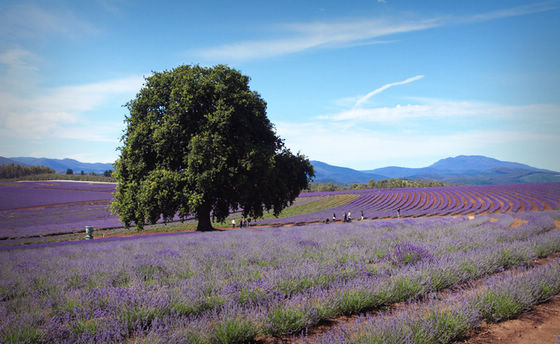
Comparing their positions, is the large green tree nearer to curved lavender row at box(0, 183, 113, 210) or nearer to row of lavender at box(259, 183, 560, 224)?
row of lavender at box(259, 183, 560, 224)

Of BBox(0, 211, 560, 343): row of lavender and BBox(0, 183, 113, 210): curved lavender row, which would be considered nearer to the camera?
BBox(0, 211, 560, 343): row of lavender

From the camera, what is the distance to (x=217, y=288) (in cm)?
439

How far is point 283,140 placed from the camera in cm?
2027

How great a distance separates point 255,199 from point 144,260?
37.2ft

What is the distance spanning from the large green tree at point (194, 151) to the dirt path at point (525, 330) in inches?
482

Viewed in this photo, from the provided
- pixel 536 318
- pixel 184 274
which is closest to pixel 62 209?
pixel 184 274

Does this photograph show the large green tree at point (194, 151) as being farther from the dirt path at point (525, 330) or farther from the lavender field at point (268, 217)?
the dirt path at point (525, 330)

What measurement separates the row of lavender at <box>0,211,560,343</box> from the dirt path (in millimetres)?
987

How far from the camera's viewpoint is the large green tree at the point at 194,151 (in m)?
14.9

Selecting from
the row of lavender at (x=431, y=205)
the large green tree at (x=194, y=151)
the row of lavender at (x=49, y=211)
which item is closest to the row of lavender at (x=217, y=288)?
the large green tree at (x=194, y=151)

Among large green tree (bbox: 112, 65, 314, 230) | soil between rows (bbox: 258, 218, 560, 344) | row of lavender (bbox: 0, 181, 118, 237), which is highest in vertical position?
large green tree (bbox: 112, 65, 314, 230)

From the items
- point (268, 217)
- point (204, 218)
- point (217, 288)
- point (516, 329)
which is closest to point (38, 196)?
point (268, 217)

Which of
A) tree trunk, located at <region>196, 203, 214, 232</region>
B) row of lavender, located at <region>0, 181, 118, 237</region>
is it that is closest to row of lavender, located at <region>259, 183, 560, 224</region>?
tree trunk, located at <region>196, 203, 214, 232</region>

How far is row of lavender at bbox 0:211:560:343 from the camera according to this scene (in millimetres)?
3141
